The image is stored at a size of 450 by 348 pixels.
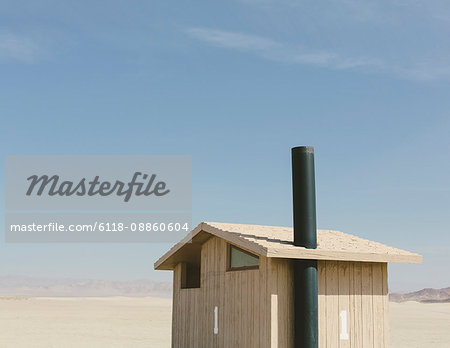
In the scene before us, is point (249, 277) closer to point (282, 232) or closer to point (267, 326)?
point (267, 326)

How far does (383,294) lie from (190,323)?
5632mm

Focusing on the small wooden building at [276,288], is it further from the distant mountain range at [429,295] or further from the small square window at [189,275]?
the distant mountain range at [429,295]

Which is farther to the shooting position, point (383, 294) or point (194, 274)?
point (194, 274)

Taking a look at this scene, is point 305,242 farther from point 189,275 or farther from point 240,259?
point 189,275

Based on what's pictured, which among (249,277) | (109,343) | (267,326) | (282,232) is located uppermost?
(282,232)

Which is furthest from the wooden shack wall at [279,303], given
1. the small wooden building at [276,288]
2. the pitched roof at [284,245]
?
the pitched roof at [284,245]

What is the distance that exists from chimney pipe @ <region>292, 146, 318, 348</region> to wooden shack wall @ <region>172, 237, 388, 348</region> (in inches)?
9.0

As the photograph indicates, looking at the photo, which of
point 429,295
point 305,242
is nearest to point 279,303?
point 305,242

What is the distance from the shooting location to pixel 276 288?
1306 centimetres

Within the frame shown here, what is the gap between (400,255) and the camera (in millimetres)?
14336

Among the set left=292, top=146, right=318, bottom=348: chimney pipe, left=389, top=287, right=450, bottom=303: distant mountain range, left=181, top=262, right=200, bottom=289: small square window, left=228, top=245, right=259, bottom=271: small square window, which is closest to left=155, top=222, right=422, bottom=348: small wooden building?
left=228, top=245, right=259, bottom=271: small square window

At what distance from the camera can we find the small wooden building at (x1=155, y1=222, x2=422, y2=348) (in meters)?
13.1

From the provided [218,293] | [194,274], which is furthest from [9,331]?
[218,293]

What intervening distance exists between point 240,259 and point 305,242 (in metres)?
1.87
